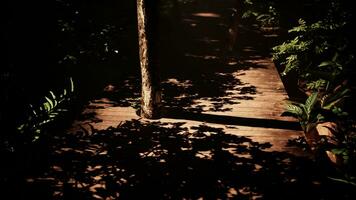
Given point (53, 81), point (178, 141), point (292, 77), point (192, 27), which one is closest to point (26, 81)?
point (53, 81)

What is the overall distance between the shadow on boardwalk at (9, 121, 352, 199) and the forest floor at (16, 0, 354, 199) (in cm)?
2

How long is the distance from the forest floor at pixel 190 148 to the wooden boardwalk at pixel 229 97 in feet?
0.10

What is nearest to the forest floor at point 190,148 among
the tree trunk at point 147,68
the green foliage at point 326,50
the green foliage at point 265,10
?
the tree trunk at point 147,68

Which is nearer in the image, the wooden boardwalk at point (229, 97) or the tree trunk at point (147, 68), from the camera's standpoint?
the tree trunk at point (147, 68)

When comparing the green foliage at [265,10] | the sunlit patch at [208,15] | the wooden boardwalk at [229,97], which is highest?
the sunlit patch at [208,15]

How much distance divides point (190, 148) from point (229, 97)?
10.8 feet

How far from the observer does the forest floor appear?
18.8ft

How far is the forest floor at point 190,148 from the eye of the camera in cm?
572

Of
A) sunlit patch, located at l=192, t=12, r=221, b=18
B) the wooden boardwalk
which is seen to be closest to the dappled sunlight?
the wooden boardwalk

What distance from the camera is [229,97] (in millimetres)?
9703

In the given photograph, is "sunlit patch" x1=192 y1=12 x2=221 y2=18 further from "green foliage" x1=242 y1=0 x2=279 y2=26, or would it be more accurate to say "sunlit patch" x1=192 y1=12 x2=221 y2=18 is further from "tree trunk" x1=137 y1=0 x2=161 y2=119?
"tree trunk" x1=137 y1=0 x2=161 y2=119

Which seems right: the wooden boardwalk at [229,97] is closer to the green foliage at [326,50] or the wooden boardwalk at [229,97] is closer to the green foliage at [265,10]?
the green foliage at [326,50]

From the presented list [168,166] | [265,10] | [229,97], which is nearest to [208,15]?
[265,10]

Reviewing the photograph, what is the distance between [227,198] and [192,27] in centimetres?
1442
